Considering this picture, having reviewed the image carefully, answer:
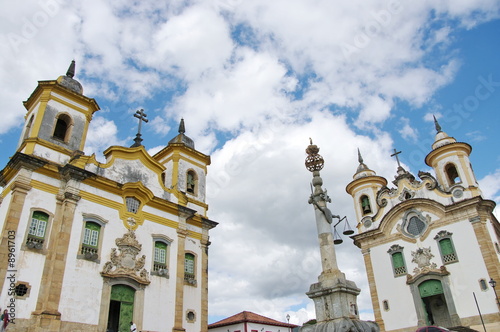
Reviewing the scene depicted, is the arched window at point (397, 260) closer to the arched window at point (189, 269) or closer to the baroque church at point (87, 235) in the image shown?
the baroque church at point (87, 235)

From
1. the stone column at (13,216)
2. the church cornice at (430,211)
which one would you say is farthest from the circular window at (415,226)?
the stone column at (13,216)

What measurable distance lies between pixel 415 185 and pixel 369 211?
12.5ft

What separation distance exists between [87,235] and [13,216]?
2.79m

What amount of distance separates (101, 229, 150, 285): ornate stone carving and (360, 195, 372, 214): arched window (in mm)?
17269

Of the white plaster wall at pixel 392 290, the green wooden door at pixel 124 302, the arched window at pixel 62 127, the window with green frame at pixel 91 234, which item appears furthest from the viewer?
the white plaster wall at pixel 392 290

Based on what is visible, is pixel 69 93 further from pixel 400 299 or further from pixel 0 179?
pixel 400 299

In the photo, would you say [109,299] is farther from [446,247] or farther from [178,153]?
[446,247]

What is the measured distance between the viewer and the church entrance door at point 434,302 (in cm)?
2300

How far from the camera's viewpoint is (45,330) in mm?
13477

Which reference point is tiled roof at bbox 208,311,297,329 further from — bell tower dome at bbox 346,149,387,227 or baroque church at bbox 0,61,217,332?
baroque church at bbox 0,61,217,332

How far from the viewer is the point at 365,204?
29.4 m

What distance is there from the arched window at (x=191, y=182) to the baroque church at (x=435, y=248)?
39.8ft

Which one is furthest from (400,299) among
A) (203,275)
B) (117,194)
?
(117,194)

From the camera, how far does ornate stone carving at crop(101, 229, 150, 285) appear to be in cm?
1630
